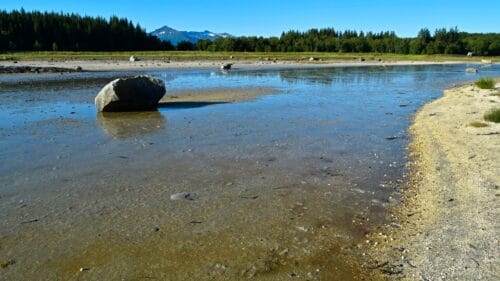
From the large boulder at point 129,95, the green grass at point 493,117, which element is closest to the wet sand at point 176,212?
the large boulder at point 129,95

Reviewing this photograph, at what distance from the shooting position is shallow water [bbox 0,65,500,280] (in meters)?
6.19

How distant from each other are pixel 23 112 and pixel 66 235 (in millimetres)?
15460

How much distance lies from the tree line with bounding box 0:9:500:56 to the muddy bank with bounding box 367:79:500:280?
133 metres

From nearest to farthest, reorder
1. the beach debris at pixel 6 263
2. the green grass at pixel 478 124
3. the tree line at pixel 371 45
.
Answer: the beach debris at pixel 6 263, the green grass at pixel 478 124, the tree line at pixel 371 45

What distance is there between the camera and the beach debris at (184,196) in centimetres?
869

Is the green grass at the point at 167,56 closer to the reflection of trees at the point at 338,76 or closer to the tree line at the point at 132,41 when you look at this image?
the tree line at the point at 132,41

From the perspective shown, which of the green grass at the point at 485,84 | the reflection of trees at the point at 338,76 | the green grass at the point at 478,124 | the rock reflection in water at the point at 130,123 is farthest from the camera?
the reflection of trees at the point at 338,76

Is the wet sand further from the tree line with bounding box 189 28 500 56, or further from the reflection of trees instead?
the tree line with bounding box 189 28 500 56

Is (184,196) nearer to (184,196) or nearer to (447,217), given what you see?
(184,196)

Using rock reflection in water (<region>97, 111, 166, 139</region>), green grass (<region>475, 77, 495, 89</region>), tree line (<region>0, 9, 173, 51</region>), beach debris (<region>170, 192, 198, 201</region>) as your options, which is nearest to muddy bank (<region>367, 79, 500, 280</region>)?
beach debris (<region>170, 192, 198, 201</region>)

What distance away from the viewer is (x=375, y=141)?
14.0m

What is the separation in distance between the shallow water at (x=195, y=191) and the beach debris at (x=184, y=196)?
161 millimetres

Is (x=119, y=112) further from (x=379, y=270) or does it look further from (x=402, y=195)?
(x=379, y=270)

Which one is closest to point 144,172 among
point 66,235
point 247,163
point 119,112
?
point 247,163
